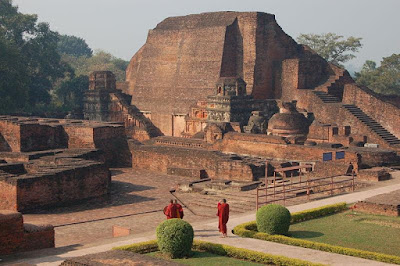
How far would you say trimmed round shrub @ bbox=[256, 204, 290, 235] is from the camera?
525 inches

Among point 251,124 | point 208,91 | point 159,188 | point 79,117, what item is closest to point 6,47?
point 79,117

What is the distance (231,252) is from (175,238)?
1058 millimetres

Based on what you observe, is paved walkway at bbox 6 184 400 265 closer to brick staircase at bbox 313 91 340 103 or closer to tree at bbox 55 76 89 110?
brick staircase at bbox 313 91 340 103

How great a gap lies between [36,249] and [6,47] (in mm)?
26169

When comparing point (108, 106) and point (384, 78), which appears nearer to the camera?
point (108, 106)

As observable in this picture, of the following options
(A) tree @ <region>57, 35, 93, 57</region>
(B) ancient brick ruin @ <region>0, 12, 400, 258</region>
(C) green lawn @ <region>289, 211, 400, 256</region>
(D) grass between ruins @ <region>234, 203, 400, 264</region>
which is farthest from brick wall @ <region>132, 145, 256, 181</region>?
(A) tree @ <region>57, 35, 93, 57</region>

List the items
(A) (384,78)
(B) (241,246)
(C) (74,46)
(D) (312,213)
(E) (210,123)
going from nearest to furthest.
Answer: (B) (241,246)
(D) (312,213)
(E) (210,123)
(A) (384,78)
(C) (74,46)

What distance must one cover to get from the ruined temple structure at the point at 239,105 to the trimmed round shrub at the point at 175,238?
1064 centimetres

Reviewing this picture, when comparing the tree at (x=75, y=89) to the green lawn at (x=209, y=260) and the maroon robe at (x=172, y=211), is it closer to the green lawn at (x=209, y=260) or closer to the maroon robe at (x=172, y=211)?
the maroon robe at (x=172, y=211)

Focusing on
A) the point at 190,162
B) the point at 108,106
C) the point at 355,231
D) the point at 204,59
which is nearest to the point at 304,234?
the point at 355,231

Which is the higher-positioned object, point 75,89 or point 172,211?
point 75,89

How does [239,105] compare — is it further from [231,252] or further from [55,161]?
[231,252]

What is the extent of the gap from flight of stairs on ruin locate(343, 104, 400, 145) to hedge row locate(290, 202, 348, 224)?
11861 millimetres

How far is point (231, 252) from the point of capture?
12.1 meters
